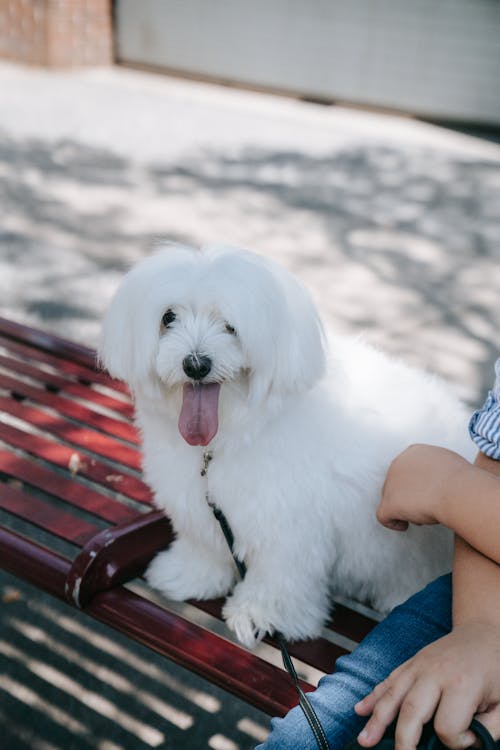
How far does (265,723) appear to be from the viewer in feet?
7.46

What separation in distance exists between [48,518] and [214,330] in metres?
0.69

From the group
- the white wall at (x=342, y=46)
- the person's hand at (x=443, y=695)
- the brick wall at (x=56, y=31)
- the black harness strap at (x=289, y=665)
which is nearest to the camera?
the person's hand at (x=443, y=695)

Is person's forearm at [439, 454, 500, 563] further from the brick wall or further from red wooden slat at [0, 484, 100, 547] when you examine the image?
the brick wall

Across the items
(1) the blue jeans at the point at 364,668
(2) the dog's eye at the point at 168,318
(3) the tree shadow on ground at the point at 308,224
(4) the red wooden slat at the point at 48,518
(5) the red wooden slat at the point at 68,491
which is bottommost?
(3) the tree shadow on ground at the point at 308,224

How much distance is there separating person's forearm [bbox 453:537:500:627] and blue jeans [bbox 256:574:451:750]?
0.33 ft

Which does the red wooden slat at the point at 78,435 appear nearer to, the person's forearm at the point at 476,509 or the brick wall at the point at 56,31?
the person's forearm at the point at 476,509

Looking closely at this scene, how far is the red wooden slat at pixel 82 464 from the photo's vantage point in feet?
7.31

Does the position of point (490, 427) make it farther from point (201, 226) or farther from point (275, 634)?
point (201, 226)

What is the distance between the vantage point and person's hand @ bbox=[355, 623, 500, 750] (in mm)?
1144

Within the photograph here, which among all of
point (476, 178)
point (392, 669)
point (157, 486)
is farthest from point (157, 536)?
point (476, 178)

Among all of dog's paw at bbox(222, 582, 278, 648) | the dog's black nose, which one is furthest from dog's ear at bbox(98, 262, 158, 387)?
dog's paw at bbox(222, 582, 278, 648)

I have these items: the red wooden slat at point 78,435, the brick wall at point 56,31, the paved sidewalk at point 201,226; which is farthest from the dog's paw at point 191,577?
the brick wall at point 56,31

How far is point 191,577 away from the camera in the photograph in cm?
198

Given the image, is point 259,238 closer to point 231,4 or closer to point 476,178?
point 476,178
